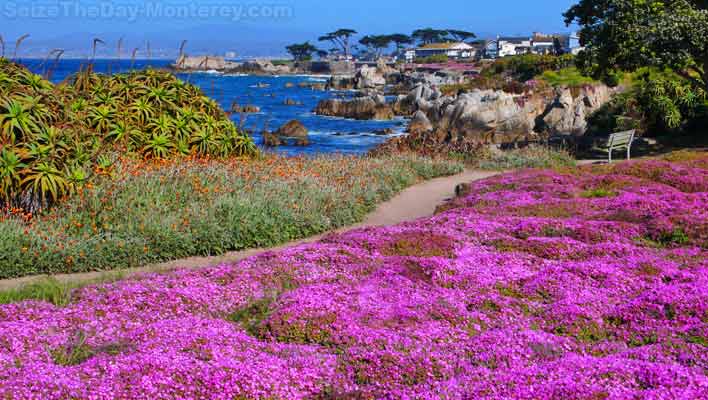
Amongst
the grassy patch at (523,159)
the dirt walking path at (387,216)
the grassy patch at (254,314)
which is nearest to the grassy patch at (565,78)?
the grassy patch at (523,159)

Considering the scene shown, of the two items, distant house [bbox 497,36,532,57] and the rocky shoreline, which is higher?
distant house [bbox 497,36,532,57]

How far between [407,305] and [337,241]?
3575 millimetres

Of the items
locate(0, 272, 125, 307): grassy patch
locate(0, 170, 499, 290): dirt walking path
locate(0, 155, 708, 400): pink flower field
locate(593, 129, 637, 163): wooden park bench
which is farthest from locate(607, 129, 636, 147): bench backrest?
locate(0, 272, 125, 307): grassy patch

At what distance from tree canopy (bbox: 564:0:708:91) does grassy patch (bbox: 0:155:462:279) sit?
42.1 feet

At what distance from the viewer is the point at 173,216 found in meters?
12.0

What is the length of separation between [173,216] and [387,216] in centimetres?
525

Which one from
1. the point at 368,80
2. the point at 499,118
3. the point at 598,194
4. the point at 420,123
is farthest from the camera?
the point at 368,80

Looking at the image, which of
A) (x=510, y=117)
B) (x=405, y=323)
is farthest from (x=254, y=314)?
(x=510, y=117)

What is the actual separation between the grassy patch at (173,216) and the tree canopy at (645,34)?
12.8 meters

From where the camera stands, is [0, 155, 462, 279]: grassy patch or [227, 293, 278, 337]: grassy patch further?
[0, 155, 462, 279]: grassy patch

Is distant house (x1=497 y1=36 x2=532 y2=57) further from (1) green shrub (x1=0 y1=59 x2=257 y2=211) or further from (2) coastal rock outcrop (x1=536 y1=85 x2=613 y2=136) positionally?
(1) green shrub (x1=0 y1=59 x2=257 y2=211)

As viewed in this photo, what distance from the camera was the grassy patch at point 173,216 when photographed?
10.7m

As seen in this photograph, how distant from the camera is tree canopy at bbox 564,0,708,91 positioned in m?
23.6

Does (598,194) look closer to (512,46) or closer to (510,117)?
(510,117)
